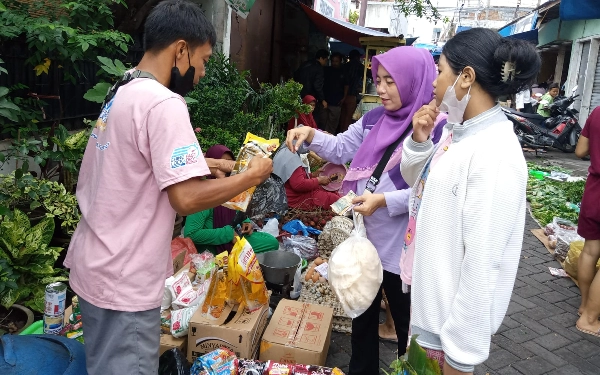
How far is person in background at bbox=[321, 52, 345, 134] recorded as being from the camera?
36.3 feet

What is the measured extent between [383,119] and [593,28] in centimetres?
A: 1371

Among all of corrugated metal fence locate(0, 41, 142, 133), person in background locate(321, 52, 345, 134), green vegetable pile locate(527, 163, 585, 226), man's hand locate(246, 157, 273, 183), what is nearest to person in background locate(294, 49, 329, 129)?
person in background locate(321, 52, 345, 134)

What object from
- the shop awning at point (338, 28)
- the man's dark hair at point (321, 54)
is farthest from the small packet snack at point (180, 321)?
the man's dark hair at point (321, 54)

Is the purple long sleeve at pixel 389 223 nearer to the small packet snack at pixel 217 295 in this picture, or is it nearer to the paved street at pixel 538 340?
the small packet snack at pixel 217 295

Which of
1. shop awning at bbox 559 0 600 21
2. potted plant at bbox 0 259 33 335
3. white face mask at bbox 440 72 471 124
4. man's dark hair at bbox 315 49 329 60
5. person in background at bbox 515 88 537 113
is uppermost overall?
shop awning at bbox 559 0 600 21

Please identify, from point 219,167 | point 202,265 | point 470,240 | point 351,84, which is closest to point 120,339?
point 219,167

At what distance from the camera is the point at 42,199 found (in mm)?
3311

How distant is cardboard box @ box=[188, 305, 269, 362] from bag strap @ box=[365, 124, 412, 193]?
Result: 1022 millimetres

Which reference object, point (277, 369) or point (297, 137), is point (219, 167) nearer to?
point (297, 137)

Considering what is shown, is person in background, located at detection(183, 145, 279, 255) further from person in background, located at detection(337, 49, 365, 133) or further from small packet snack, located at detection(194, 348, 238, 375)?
person in background, located at detection(337, 49, 365, 133)

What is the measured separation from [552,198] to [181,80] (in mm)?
7594

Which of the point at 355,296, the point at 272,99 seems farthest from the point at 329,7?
the point at 355,296

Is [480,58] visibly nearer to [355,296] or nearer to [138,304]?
[355,296]

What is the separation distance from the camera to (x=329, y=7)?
1164 cm
